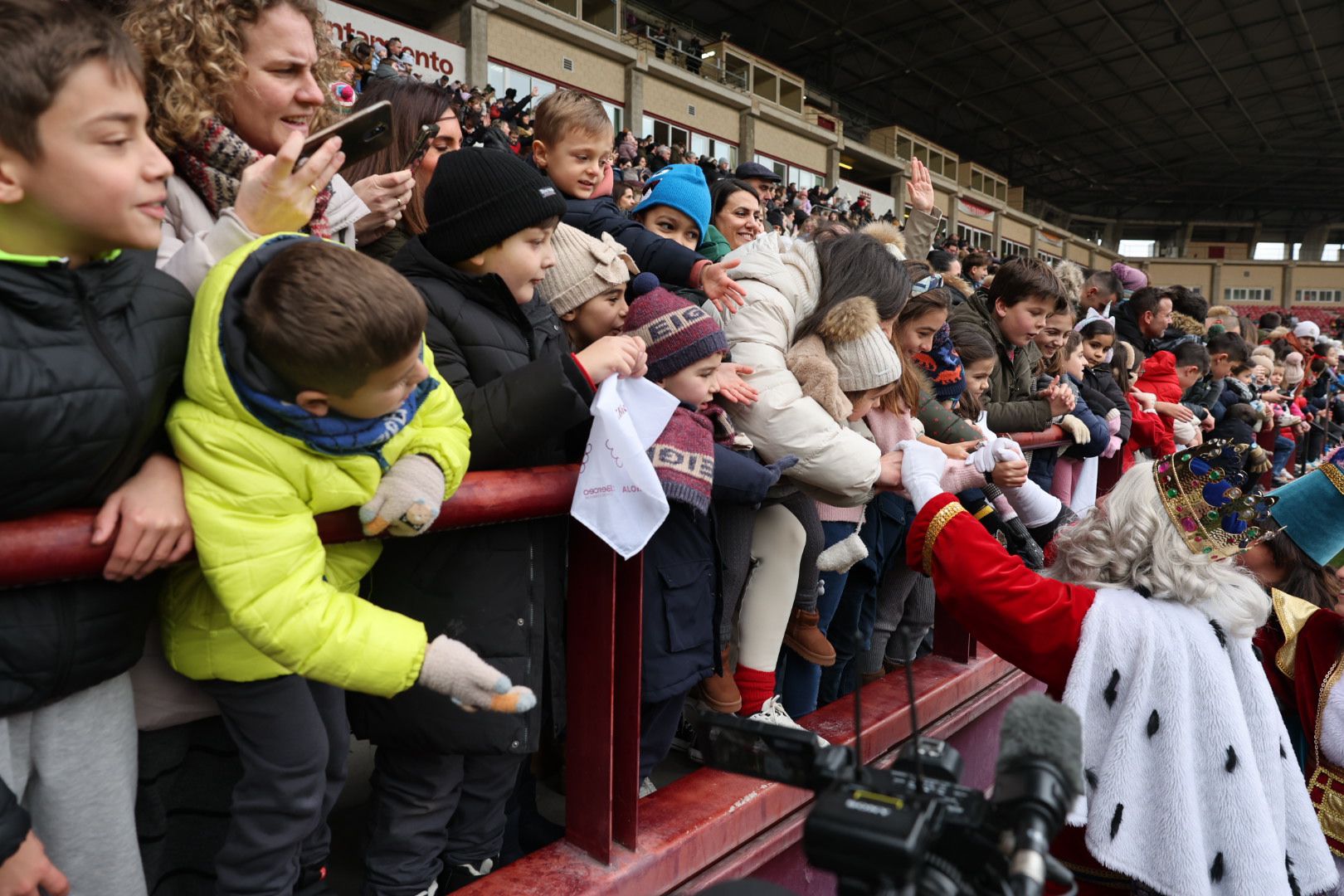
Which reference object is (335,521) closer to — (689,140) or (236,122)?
(236,122)

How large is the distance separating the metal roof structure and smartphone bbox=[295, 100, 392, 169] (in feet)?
89.5

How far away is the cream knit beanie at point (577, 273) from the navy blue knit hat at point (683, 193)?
1.16m

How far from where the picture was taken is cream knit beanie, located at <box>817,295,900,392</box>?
2580mm

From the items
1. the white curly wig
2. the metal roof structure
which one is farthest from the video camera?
the metal roof structure

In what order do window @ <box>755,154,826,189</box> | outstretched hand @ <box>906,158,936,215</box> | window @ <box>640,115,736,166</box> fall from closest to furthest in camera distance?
1. outstretched hand @ <box>906,158,936,215</box>
2. window @ <box>640,115,736,166</box>
3. window @ <box>755,154,826,189</box>

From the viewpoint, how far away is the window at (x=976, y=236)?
3450 cm

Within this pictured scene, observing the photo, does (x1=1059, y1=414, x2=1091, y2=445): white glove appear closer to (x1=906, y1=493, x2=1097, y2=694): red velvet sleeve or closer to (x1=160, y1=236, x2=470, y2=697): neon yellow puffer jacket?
(x1=906, y1=493, x2=1097, y2=694): red velvet sleeve

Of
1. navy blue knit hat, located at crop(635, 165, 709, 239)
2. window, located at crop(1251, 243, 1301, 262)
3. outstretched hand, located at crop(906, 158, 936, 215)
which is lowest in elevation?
navy blue knit hat, located at crop(635, 165, 709, 239)

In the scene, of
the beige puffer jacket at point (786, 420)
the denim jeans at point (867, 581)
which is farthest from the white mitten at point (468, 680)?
the denim jeans at point (867, 581)

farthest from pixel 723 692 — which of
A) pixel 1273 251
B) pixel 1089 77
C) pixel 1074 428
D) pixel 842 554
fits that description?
pixel 1273 251

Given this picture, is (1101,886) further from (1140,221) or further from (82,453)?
(1140,221)

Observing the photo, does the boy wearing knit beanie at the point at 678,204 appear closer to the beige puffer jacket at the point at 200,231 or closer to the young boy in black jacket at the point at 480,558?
the young boy in black jacket at the point at 480,558

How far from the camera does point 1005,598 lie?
2.05 metres

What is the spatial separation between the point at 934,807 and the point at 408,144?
7.61ft
